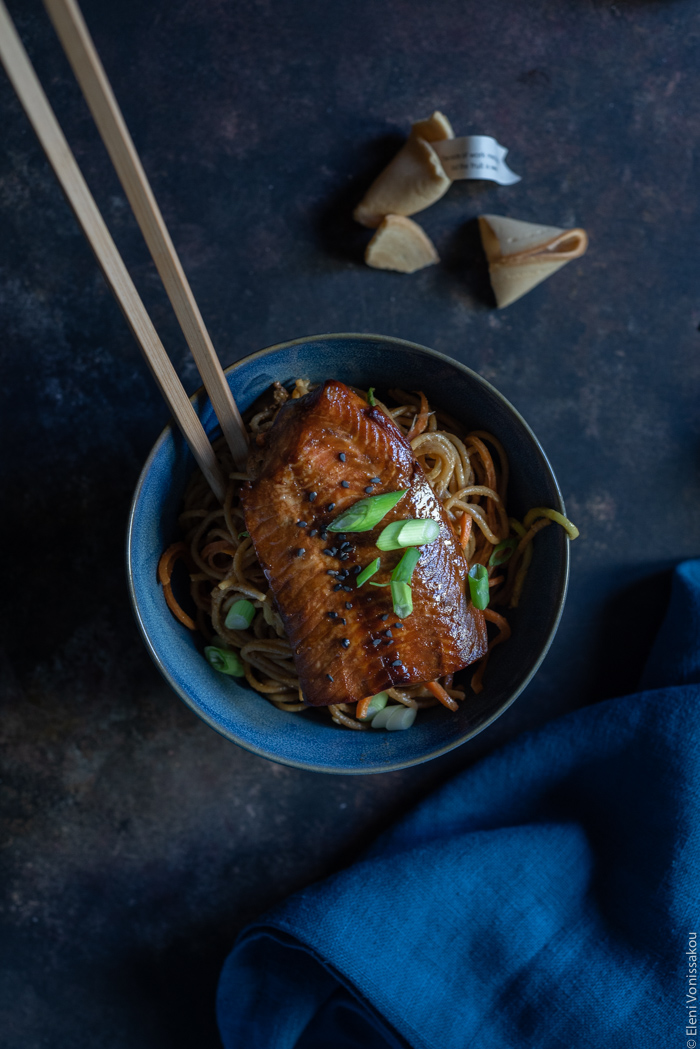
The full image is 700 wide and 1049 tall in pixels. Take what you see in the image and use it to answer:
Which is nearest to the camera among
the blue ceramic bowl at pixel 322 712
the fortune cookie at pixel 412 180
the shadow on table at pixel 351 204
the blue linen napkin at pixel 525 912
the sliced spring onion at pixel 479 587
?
the blue ceramic bowl at pixel 322 712

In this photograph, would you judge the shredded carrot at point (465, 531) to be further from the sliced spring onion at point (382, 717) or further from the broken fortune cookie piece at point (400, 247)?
the broken fortune cookie piece at point (400, 247)

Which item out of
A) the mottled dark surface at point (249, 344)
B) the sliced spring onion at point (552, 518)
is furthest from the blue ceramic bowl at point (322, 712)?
the mottled dark surface at point (249, 344)

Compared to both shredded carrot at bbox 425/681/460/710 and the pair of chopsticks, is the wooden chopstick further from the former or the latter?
shredded carrot at bbox 425/681/460/710

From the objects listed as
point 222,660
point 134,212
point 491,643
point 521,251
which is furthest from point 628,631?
point 134,212

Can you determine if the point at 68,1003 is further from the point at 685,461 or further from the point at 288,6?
the point at 288,6

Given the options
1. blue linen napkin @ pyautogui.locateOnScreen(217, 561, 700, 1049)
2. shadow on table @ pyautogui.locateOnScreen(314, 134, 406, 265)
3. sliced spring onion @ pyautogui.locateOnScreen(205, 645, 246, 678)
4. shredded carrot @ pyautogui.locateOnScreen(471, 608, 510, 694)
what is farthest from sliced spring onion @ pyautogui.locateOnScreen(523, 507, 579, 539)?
shadow on table @ pyautogui.locateOnScreen(314, 134, 406, 265)

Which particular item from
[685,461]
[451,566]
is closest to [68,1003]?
[451,566]
